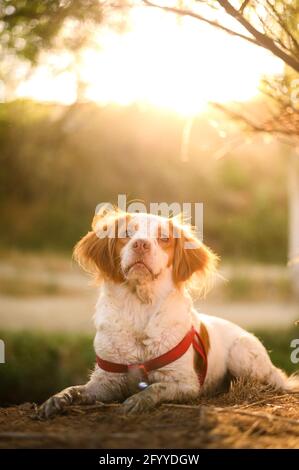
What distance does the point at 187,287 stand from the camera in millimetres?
4258

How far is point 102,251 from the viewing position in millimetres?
4152

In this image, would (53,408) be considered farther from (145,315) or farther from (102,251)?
(102,251)

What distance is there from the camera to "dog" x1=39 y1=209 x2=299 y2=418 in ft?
12.7

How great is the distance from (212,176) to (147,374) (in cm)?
1612

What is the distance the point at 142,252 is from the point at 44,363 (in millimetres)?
5807

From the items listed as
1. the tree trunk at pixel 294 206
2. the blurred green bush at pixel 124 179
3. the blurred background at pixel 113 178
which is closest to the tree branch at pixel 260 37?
the blurred background at pixel 113 178

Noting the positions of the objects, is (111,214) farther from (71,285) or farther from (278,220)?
(278,220)

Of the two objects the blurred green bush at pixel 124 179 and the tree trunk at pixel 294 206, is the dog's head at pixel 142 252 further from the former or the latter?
the tree trunk at pixel 294 206

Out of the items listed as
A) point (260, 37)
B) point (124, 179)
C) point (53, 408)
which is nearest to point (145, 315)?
point (53, 408)

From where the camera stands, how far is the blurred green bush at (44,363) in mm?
8469

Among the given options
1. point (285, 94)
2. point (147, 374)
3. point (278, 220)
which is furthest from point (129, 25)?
point (278, 220)

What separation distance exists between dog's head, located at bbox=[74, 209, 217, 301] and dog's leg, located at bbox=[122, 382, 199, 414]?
1.85 ft

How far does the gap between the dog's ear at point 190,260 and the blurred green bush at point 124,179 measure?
36.3 feet
